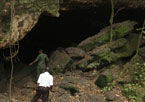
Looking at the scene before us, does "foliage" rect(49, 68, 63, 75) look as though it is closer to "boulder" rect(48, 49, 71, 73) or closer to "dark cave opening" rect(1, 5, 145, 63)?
"boulder" rect(48, 49, 71, 73)

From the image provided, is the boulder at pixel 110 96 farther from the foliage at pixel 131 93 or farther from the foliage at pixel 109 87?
the foliage at pixel 131 93

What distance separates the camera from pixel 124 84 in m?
8.77

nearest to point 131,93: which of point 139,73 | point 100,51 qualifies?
point 139,73

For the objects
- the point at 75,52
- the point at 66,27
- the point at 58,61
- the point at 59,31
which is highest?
the point at 66,27

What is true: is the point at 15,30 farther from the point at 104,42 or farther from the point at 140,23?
the point at 140,23

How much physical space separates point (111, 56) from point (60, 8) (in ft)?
11.9

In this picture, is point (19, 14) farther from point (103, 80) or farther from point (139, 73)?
point (139, 73)

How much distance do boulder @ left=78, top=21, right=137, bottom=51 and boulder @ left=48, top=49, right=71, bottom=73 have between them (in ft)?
4.00

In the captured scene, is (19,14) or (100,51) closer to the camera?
(19,14)

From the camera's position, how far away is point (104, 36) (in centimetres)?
1047

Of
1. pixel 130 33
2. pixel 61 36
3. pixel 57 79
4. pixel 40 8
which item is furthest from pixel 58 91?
pixel 61 36

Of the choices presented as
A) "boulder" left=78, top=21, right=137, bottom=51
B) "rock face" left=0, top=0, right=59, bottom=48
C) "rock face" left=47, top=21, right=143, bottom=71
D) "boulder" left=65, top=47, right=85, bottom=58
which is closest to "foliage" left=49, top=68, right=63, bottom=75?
"rock face" left=47, top=21, right=143, bottom=71

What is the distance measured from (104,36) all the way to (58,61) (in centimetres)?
300

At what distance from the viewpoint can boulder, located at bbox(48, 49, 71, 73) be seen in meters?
9.39
